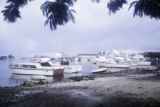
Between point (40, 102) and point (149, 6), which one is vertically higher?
point (149, 6)

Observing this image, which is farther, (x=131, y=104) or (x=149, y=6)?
(x=131, y=104)

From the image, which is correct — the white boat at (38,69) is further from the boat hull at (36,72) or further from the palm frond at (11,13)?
the palm frond at (11,13)

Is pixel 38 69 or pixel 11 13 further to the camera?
pixel 38 69

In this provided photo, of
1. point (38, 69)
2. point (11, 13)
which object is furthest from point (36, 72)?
point (11, 13)

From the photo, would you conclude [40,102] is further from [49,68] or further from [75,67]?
[75,67]

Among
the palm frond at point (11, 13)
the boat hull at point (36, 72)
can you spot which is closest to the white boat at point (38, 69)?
the boat hull at point (36, 72)

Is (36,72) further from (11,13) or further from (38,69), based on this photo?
(11,13)

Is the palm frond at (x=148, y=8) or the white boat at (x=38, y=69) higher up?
the palm frond at (x=148, y=8)

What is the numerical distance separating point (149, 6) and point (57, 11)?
2440mm

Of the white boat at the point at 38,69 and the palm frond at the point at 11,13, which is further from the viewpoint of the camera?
the white boat at the point at 38,69

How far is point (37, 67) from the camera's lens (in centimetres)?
5438

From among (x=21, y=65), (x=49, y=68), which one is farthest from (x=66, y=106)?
(x=21, y=65)

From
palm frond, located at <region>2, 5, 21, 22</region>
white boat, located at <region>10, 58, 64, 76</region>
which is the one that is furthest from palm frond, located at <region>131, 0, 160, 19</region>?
white boat, located at <region>10, 58, 64, 76</region>

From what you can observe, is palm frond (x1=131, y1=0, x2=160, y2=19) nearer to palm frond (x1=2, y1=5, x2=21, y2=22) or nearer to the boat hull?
palm frond (x1=2, y1=5, x2=21, y2=22)
